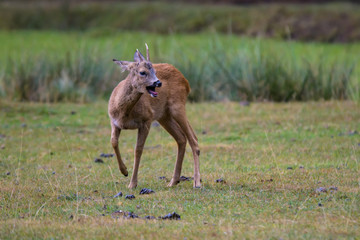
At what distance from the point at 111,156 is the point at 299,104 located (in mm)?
5318

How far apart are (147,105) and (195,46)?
49.3 feet

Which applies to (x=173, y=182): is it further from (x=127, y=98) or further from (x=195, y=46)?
(x=195, y=46)

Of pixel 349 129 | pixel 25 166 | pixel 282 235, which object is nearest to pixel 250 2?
pixel 349 129

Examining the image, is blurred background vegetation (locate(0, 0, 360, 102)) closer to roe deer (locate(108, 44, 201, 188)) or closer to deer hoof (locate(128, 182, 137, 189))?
roe deer (locate(108, 44, 201, 188))

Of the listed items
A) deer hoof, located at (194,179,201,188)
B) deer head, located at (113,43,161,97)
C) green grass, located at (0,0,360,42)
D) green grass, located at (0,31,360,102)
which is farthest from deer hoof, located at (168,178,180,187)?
green grass, located at (0,0,360,42)

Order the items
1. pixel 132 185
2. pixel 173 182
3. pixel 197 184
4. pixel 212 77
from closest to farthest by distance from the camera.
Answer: pixel 132 185
pixel 197 184
pixel 173 182
pixel 212 77

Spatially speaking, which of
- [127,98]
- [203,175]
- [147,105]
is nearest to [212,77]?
[203,175]

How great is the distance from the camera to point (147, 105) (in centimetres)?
773

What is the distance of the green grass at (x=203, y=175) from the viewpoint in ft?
18.8

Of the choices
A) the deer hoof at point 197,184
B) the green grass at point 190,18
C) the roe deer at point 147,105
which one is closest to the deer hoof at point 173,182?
the roe deer at point 147,105

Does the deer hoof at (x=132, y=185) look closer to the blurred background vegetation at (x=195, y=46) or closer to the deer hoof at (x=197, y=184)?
the deer hoof at (x=197, y=184)

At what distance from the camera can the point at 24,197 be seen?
709 cm

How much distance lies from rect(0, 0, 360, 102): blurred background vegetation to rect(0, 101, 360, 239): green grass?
927 millimetres

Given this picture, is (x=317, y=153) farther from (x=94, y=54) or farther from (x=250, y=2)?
(x=250, y=2)
